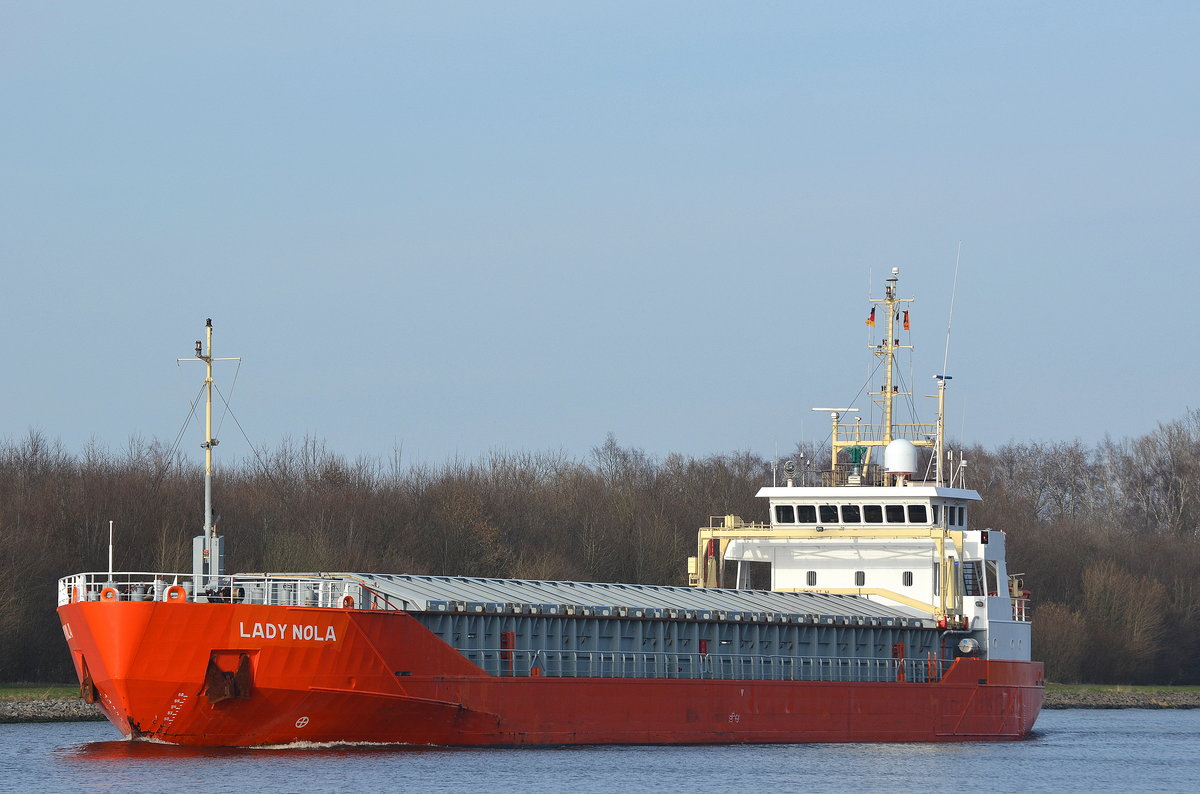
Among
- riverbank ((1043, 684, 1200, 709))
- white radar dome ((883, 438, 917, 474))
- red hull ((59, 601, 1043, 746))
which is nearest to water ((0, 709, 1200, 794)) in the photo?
red hull ((59, 601, 1043, 746))

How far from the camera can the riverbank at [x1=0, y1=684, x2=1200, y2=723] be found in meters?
54.8

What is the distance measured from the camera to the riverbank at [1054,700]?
180ft

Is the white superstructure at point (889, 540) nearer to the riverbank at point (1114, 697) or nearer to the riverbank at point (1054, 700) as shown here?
the riverbank at point (1054, 700)

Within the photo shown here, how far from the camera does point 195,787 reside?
1307 inches

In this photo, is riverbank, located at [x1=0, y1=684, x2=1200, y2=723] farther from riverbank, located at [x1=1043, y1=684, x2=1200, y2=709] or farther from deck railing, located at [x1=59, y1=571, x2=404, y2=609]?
deck railing, located at [x1=59, y1=571, x2=404, y2=609]

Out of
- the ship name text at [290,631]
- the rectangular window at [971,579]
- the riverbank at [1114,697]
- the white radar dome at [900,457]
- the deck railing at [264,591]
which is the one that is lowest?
the riverbank at [1114,697]

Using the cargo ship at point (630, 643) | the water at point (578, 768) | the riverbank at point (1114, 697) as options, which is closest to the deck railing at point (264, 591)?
the cargo ship at point (630, 643)

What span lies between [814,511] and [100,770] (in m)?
22.9

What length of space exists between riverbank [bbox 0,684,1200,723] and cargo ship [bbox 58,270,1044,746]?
32.1ft

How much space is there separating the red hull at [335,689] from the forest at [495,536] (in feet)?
83.0

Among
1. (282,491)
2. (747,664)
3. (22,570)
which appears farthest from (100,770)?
(282,491)

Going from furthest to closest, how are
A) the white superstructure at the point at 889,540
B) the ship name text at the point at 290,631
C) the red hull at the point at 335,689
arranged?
the white superstructure at the point at 889,540 → the ship name text at the point at 290,631 → the red hull at the point at 335,689

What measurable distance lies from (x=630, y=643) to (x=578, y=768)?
6.12 metres

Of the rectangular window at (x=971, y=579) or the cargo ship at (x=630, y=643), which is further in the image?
the rectangular window at (x=971, y=579)
